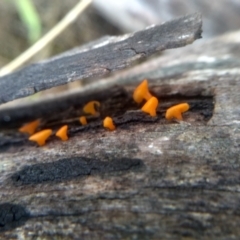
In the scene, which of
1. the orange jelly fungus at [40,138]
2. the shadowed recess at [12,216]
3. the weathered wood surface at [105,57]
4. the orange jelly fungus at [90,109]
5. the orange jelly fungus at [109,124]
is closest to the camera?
the shadowed recess at [12,216]

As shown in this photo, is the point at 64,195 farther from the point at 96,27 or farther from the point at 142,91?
the point at 96,27

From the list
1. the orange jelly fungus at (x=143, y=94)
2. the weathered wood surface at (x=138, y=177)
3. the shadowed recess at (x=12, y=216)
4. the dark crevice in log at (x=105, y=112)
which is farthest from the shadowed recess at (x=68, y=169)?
the orange jelly fungus at (x=143, y=94)

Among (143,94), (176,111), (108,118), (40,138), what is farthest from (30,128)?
(176,111)

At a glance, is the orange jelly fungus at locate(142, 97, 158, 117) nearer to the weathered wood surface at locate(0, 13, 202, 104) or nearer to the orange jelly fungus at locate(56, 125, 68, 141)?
the weathered wood surface at locate(0, 13, 202, 104)

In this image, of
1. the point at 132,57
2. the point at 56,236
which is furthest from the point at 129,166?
the point at 132,57

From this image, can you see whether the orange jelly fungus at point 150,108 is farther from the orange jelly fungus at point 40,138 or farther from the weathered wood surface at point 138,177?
the orange jelly fungus at point 40,138

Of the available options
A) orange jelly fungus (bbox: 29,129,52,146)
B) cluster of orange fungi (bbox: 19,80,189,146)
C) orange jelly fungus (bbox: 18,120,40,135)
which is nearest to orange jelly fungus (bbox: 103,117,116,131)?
cluster of orange fungi (bbox: 19,80,189,146)
